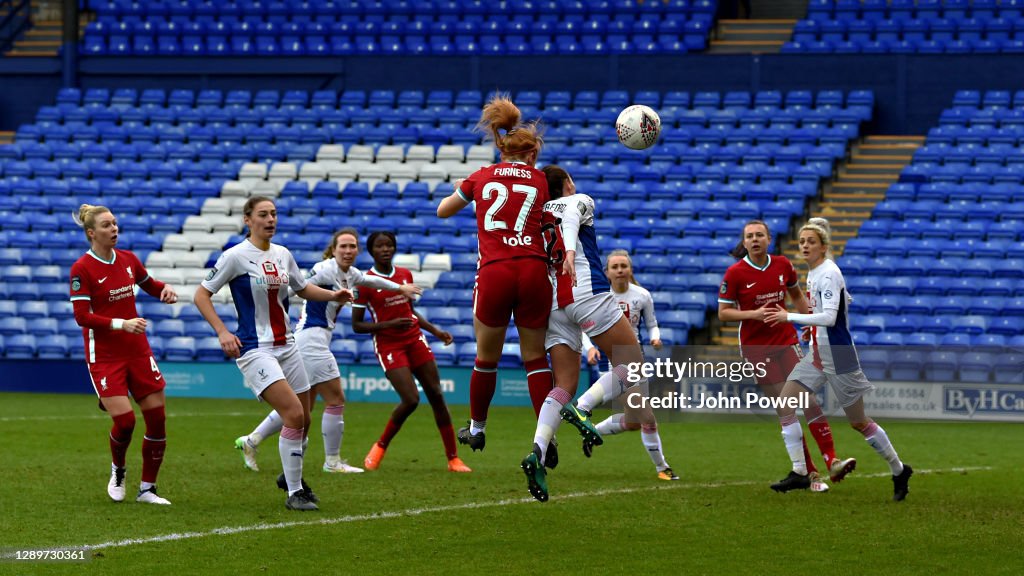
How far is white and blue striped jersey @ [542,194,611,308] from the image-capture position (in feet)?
29.7

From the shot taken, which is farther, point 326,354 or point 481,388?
point 326,354

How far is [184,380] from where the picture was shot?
23344 millimetres

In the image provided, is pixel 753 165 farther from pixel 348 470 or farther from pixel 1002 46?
pixel 348 470

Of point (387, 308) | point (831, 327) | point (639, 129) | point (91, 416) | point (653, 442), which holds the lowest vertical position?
point (91, 416)

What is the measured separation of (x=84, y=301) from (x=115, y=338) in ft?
1.26

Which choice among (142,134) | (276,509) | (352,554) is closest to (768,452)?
(276,509)

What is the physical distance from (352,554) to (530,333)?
6.40 ft

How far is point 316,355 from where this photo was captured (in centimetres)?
1312

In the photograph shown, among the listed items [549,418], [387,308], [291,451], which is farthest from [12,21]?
[549,418]

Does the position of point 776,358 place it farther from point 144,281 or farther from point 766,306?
point 144,281

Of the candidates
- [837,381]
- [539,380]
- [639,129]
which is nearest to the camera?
[539,380]

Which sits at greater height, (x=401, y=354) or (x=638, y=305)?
(x=638, y=305)

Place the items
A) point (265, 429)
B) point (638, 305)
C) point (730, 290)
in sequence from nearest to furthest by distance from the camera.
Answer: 1. point (730, 290)
2. point (265, 429)
3. point (638, 305)

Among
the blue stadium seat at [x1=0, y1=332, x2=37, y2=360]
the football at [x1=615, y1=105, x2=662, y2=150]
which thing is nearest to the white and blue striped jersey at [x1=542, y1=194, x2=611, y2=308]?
the football at [x1=615, y1=105, x2=662, y2=150]
